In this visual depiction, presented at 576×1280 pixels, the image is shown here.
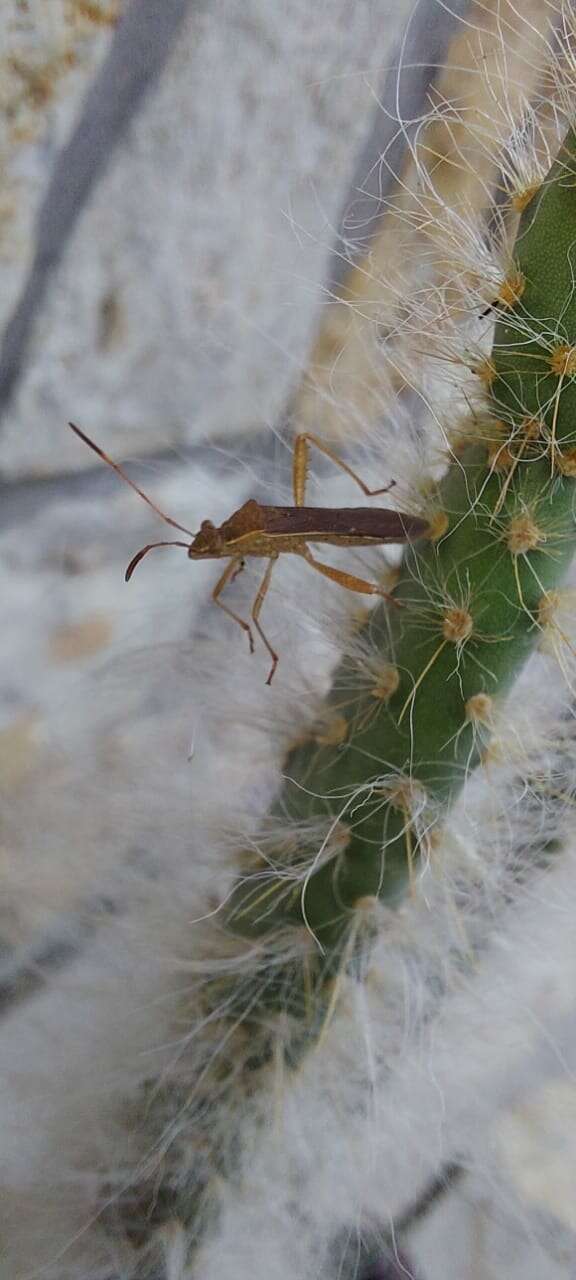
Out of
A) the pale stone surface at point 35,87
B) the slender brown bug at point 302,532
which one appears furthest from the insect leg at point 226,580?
the pale stone surface at point 35,87

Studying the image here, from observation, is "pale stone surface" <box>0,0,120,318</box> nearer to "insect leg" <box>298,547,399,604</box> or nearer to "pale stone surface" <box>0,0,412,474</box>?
"pale stone surface" <box>0,0,412,474</box>

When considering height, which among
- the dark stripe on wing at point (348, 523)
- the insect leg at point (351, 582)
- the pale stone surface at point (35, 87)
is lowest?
the insect leg at point (351, 582)

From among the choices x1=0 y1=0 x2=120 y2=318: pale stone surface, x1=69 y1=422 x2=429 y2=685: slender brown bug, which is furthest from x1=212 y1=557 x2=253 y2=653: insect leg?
x1=0 y1=0 x2=120 y2=318: pale stone surface

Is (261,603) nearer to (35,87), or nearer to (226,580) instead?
(226,580)

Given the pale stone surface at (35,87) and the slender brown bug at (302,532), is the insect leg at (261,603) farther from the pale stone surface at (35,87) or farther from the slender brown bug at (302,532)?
the pale stone surface at (35,87)

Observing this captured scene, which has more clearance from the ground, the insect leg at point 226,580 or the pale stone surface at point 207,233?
the pale stone surface at point 207,233

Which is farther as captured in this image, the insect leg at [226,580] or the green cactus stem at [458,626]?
the insect leg at [226,580]

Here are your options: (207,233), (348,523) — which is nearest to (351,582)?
(348,523)

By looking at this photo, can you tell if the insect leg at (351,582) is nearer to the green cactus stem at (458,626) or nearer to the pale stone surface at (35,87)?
the green cactus stem at (458,626)
